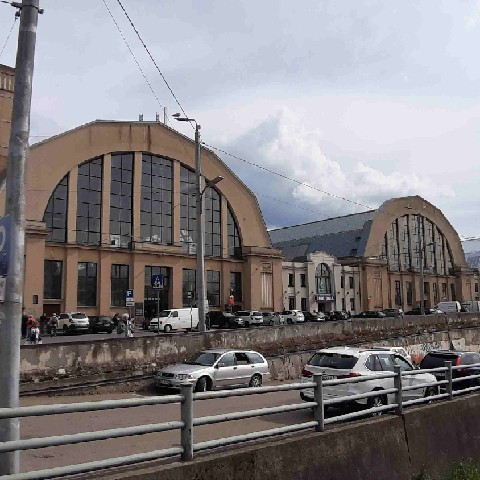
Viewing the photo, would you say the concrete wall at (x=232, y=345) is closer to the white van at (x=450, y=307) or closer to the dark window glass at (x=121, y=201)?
the white van at (x=450, y=307)

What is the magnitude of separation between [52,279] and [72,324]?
709 centimetres

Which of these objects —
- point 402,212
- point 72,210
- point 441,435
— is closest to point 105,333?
point 72,210

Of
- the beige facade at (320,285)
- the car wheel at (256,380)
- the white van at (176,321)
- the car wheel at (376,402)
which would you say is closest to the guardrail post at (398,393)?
the car wheel at (376,402)

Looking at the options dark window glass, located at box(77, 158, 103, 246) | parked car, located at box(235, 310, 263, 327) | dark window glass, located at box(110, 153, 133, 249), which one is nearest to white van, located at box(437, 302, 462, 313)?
parked car, located at box(235, 310, 263, 327)

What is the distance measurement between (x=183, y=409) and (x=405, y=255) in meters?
81.5

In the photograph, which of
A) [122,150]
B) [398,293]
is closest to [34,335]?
[122,150]

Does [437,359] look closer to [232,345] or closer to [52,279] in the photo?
[232,345]

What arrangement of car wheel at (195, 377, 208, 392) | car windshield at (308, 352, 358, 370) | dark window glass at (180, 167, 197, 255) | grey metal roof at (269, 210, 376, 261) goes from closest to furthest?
car windshield at (308, 352, 358, 370) < car wheel at (195, 377, 208, 392) < dark window glass at (180, 167, 197, 255) < grey metal roof at (269, 210, 376, 261)

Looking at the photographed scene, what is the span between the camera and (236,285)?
58.8 m

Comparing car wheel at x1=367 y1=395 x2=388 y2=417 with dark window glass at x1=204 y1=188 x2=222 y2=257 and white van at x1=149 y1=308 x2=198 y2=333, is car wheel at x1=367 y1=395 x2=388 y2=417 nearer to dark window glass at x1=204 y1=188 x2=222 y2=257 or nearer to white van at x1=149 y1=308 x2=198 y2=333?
white van at x1=149 y1=308 x2=198 y2=333

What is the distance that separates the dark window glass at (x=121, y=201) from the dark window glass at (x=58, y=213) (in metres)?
4.31

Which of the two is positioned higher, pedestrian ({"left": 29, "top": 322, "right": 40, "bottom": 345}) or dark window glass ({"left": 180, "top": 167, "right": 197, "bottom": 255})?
dark window glass ({"left": 180, "top": 167, "right": 197, "bottom": 255})

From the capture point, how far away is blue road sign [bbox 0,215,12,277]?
218 inches

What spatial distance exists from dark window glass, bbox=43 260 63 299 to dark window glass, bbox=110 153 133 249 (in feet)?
17.7
